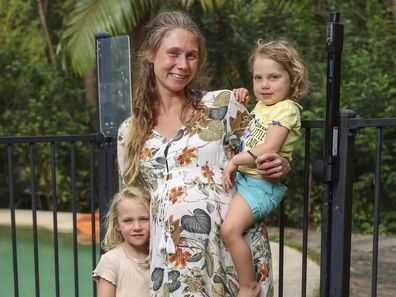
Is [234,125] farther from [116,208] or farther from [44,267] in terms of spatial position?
[44,267]

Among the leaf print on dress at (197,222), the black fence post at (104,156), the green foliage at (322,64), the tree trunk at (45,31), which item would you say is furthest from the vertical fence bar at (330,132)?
the tree trunk at (45,31)

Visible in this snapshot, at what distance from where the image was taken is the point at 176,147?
2.31 m

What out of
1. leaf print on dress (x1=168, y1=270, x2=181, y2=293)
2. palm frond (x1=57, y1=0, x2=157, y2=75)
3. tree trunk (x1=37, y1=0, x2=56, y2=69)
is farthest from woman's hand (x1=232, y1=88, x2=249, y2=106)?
tree trunk (x1=37, y1=0, x2=56, y2=69)

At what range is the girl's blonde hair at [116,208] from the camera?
251cm

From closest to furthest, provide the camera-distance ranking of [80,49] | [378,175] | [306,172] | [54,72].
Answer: [378,175] → [306,172] → [80,49] → [54,72]

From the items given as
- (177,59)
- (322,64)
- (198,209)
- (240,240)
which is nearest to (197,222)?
(198,209)

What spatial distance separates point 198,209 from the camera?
2232 millimetres

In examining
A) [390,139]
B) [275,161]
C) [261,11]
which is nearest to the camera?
[275,161]

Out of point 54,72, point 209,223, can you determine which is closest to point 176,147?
point 209,223

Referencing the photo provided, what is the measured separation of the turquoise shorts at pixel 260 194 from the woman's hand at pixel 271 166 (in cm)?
5

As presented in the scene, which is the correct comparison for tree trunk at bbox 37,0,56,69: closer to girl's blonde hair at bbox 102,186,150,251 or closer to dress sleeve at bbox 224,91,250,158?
girl's blonde hair at bbox 102,186,150,251

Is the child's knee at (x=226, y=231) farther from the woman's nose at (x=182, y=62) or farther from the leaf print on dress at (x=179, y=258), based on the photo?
the woman's nose at (x=182, y=62)

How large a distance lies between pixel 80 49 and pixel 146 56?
4696mm

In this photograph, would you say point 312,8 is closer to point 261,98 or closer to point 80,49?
point 80,49
